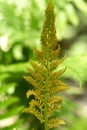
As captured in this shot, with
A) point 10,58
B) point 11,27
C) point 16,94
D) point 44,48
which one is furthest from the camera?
point 10,58

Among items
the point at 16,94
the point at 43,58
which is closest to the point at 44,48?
the point at 43,58

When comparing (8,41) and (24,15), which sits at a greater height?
(24,15)

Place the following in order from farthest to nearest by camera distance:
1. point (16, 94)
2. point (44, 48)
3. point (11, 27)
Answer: point (11, 27)
point (16, 94)
point (44, 48)

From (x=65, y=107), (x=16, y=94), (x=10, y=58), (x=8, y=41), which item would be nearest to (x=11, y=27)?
(x=8, y=41)

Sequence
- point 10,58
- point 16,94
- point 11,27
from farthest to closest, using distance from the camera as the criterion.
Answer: point 10,58
point 11,27
point 16,94

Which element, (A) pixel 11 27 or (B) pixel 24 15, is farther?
(B) pixel 24 15

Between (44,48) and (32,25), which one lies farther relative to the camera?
(32,25)

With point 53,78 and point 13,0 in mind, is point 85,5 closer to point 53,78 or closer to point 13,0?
point 13,0

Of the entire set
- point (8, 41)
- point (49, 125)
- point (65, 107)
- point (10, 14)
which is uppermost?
point (10, 14)

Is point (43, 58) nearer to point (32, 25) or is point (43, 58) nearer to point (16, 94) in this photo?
point (16, 94)
